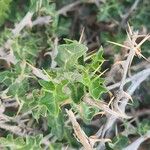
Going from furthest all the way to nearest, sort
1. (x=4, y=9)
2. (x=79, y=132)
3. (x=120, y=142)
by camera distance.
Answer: (x=4, y=9) → (x=120, y=142) → (x=79, y=132)

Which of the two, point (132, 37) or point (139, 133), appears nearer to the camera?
point (132, 37)

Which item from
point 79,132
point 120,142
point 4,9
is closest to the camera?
point 79,132

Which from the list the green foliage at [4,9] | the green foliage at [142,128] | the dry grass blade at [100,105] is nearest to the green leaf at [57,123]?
the dry grass blade at [100,105]

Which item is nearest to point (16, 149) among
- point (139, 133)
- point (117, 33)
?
point (139, 133)

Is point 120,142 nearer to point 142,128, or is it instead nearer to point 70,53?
point 142,128

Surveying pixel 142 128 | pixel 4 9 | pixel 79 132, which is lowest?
pixel 142 128

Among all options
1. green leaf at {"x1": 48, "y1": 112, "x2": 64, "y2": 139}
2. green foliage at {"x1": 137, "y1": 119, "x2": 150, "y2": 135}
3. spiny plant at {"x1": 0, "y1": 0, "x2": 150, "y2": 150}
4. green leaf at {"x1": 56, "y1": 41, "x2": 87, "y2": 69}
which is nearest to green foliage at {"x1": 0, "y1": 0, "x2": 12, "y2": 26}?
spiny plant at {"x1": 0, "y1": 0, "x2": 150, "y2": 150}

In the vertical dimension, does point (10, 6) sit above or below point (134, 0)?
above

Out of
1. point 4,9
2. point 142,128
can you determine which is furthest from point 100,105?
point 4,9

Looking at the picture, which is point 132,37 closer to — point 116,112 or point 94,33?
point 116,112
